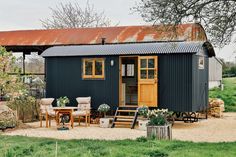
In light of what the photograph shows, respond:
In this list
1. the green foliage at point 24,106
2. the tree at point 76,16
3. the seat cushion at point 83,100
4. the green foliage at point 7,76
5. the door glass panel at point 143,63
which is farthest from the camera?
the tree at point 76,16

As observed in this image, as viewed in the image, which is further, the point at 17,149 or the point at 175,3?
the point at 175,3

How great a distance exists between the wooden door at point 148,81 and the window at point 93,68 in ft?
5.41

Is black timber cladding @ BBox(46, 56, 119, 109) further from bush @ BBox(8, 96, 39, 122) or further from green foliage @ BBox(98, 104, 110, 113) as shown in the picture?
bush @ BBox(8, 96, 39, 122)

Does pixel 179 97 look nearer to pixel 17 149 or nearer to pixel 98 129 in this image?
pixel 98 129

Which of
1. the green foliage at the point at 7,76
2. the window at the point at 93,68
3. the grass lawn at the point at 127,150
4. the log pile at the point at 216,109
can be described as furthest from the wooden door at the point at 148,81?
the grass lawn at the point at 127,150

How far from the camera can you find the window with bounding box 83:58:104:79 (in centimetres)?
1617

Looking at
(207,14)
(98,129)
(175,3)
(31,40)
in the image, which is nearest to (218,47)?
(207,14)

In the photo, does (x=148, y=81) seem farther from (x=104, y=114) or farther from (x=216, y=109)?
(x=216, y=109)

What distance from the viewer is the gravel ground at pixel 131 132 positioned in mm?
11931

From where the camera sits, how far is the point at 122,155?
751 cm

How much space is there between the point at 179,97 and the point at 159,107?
80 centimetres

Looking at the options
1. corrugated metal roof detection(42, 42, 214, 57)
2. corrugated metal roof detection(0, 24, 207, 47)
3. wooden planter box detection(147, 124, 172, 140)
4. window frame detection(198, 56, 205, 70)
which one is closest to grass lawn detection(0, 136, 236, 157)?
wooden planter box detection(147, 124, 172, 140)

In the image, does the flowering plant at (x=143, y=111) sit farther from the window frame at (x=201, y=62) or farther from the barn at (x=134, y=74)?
the window frame at (x=201, y=62)

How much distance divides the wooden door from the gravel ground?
4.37ft
